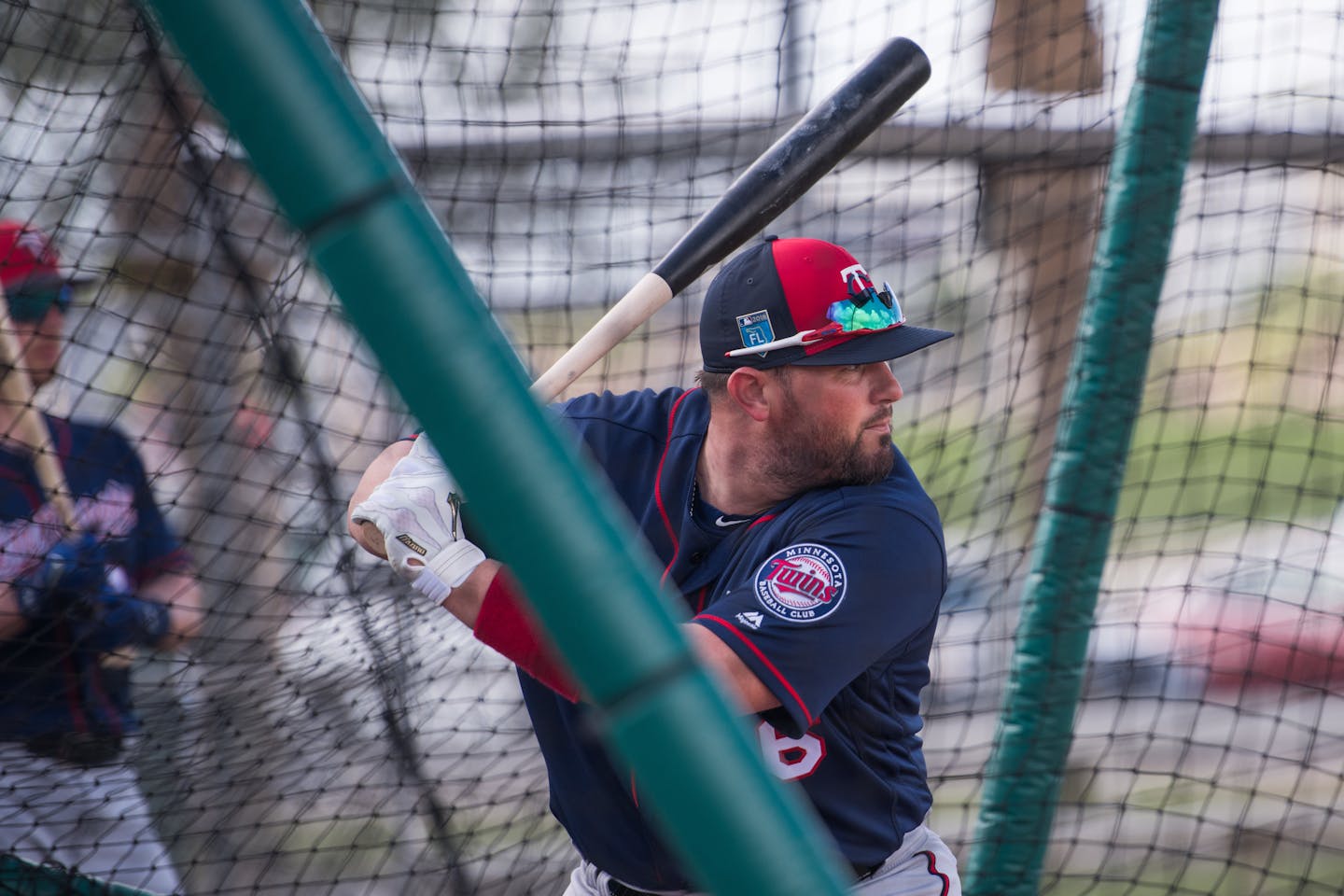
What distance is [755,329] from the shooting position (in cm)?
196

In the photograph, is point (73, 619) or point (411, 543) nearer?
point (411, 543)

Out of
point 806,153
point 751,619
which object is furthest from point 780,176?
point 751,619

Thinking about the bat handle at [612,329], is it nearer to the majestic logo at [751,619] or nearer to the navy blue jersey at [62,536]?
the majestic logo at [751,619]

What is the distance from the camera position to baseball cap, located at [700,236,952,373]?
1.89m

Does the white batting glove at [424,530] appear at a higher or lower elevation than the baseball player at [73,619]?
higher

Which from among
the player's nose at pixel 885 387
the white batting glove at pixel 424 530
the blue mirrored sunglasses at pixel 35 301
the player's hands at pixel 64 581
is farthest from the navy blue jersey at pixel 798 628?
the blue mirrored sunglasses at pixel 35 301

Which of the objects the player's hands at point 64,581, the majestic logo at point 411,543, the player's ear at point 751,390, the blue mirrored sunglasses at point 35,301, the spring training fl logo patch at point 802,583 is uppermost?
the blue mirrored sunglasses at point 35,301

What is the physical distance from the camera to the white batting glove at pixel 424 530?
1689 mm

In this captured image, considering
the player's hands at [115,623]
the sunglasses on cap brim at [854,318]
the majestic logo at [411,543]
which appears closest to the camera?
the majestic logo at [411,543]

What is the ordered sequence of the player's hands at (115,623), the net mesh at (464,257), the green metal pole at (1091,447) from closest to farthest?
the green metal pole at (1091,447) < the player's hands at (115,623) < the net mesh at (464,257)

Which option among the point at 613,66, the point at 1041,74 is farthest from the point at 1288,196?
the point at 613,66

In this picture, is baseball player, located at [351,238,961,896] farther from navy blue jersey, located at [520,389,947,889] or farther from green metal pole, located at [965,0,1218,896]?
green metal pole, located at [965,0,1218,896]

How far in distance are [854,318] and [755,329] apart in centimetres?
16

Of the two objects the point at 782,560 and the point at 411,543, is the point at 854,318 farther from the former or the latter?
the point at 411,543
